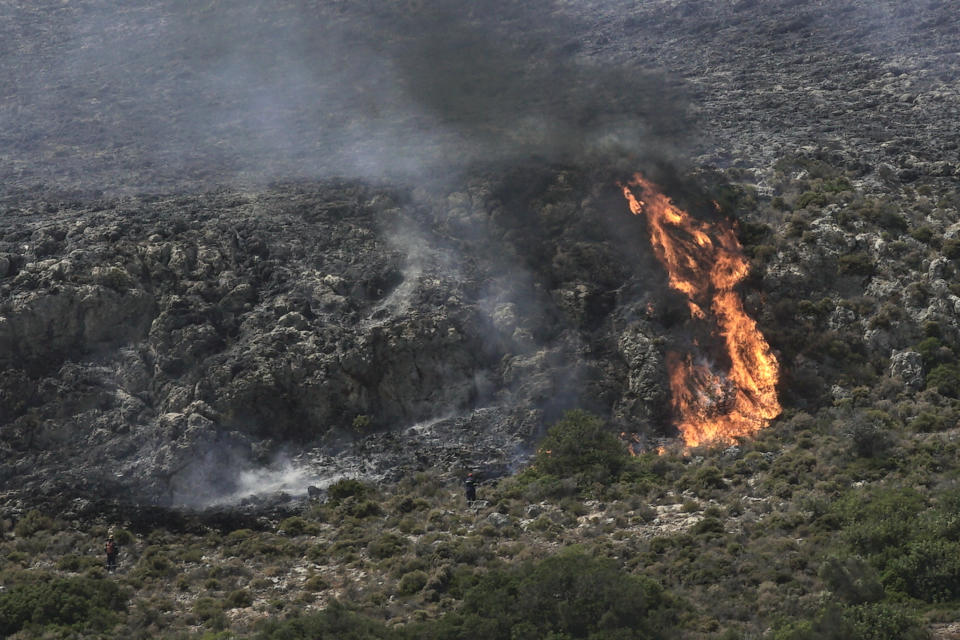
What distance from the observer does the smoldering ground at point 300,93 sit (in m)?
67.0

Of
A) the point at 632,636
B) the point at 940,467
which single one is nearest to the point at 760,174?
the point at 940,467

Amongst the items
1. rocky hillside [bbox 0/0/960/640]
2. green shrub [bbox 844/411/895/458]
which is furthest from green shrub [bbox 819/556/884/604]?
green shrub [bbox 844/411/895/458]

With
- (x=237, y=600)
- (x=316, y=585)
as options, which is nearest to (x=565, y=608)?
(x=316, y=585)

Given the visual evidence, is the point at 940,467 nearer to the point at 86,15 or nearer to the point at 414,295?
the point at 414,295

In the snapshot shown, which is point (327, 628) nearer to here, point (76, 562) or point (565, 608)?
point (565, 608)

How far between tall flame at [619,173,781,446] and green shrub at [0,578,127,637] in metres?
24.7

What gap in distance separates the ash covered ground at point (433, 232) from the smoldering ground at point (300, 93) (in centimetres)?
33

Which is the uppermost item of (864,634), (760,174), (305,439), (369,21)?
(369,21)

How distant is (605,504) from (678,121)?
105 feet

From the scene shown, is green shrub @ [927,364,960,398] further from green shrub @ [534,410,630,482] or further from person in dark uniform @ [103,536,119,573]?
person in dark uniform @ [103,536,119,573]

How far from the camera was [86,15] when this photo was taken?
9512 cm

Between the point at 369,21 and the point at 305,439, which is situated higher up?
the point at 369,21

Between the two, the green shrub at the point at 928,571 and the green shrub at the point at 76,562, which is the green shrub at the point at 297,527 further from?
the green shrub at the point at 928,571

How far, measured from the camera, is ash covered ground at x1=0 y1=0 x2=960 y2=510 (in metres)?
48.4
